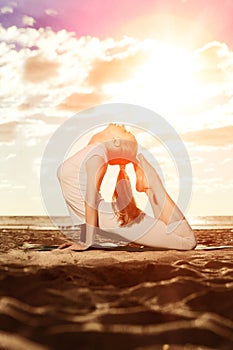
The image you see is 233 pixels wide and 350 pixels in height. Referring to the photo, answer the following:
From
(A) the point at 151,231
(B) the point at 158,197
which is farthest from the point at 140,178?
(A) the point at 151,231

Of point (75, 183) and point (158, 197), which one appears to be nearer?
point (158, 197)

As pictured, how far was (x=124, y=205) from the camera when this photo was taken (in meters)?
6.30

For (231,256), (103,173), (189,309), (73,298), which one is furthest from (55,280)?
(231,256)

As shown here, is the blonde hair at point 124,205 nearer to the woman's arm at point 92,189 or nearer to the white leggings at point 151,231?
the white leggings at point 151,231

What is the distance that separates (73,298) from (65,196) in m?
3.65

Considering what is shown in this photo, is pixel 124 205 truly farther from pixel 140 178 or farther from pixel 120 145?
pixel 120 145

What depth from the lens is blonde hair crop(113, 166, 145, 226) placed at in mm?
6266

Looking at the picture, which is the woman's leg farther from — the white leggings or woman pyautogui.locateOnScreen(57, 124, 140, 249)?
woman pyautogui.locateOnScreen(57, 124, 140, 249)

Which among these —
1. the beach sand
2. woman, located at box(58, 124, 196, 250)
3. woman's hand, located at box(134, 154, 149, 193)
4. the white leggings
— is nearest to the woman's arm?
woman, located at box(58, 124, 196, 250)

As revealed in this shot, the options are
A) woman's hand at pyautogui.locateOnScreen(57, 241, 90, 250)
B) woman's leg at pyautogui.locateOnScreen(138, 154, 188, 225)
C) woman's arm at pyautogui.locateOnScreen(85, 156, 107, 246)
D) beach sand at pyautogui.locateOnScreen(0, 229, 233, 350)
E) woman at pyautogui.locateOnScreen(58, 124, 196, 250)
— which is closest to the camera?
beach sand at pyautogui.locateOnScreen(0, 229, 233, 350)

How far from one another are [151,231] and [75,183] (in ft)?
4.19

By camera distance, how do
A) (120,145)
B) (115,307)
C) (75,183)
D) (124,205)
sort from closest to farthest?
1. (115,307)
2. (120,145)
3. (124,205)
4. (75,183)

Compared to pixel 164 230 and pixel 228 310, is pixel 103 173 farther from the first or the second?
pixel 228 310

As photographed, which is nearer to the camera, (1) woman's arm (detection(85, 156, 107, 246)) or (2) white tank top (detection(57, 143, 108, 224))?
A: (1) woman's arm (detection(85, 156, 107, 246))
